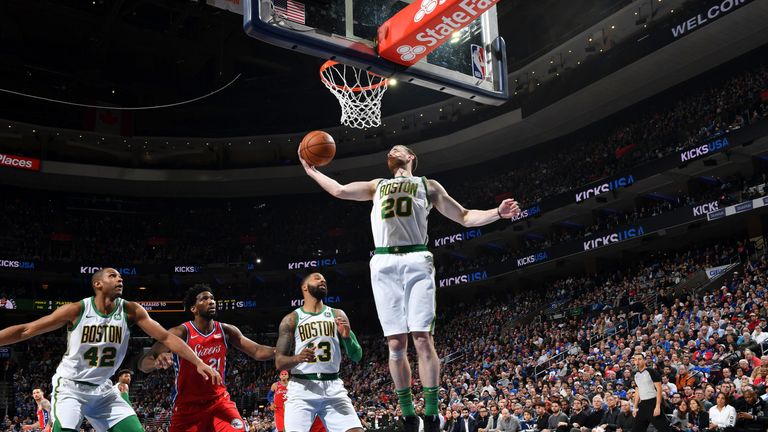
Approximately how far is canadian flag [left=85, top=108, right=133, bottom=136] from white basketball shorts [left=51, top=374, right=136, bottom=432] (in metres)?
34.2

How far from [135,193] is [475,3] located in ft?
120

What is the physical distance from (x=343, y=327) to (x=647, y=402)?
739 centimetres

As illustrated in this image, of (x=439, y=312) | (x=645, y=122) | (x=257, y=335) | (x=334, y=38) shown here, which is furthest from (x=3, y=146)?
(x=334, y=38)

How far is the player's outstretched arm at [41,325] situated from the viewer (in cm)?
546

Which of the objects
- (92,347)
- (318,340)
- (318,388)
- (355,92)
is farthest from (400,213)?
(355,92)

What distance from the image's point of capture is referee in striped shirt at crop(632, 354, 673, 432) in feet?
Result: 36.3

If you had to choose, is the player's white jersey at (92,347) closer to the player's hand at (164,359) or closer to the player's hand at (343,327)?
the player's hand at (164,359)

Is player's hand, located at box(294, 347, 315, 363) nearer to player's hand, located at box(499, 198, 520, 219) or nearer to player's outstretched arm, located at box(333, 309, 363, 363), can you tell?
player's outstretched arm, located at box(333, 309, 363, 363)

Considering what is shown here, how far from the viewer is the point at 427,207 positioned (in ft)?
19.5

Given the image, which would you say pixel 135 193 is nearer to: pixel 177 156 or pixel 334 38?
pixel 177 156

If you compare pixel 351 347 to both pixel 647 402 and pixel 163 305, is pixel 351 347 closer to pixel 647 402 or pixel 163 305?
pixel 647 402

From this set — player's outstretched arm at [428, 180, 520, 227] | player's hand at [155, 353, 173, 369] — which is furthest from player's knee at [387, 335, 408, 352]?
player's hand at [155, 353, 173, 369]

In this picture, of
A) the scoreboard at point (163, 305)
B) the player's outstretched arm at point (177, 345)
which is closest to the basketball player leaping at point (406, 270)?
the player's outstretched arm at point (177, 345)

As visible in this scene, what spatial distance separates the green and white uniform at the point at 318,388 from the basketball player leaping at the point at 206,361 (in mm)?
496
